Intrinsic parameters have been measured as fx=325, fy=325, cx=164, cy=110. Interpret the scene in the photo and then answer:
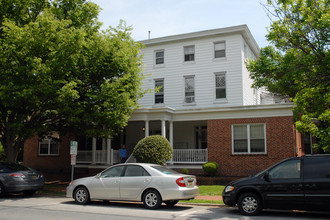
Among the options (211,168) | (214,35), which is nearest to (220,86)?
(214,35)

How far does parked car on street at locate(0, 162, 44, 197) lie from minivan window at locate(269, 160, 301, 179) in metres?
10.0

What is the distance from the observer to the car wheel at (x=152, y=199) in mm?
10734

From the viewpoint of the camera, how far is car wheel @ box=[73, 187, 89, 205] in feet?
38.8

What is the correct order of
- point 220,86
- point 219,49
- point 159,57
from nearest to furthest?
point 220,86 → point 219,49 → point 159,57

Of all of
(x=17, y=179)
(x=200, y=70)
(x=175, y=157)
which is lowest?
(x=17, y=179)

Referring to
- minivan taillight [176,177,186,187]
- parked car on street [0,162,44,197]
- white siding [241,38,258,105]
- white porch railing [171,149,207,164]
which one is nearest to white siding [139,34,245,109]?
white siding [241,38,258,105]

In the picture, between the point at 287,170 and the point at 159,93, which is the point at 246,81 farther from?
the point at 287,170

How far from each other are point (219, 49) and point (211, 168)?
9.85 m

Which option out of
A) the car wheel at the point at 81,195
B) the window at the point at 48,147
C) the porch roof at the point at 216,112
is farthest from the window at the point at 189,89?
the car wheel at the point at 81,195

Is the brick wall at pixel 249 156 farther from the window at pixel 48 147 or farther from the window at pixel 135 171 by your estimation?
the window at pixel 48 147

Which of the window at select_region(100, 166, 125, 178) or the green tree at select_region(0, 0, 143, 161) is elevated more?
the green tree at select_region(0, 0, 143, 161)

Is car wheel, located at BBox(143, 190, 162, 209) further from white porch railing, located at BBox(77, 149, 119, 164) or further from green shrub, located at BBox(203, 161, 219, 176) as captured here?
white porch railing, located at BBox(77, 149, 119, 164)

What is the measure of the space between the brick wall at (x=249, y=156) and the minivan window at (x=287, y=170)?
30.7 feet

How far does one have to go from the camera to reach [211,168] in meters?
18.8
